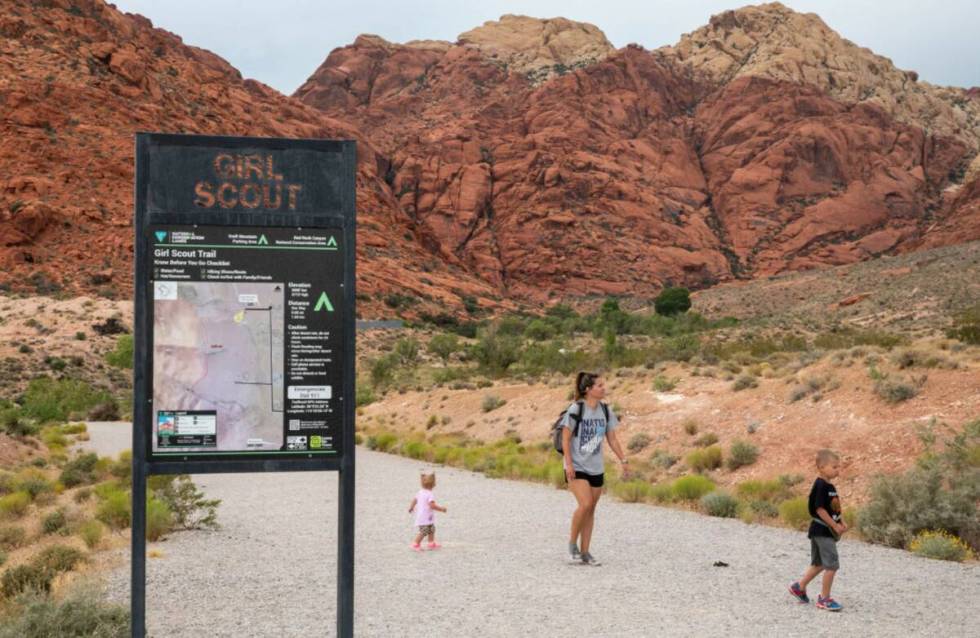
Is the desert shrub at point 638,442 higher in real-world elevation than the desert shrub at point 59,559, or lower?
higher

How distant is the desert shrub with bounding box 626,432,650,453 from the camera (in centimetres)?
2084

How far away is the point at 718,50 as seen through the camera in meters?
145

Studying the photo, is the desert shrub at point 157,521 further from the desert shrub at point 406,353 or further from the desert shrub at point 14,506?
the desert shrub at point 406,353

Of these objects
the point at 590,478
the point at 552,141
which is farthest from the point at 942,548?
the point at 552,141

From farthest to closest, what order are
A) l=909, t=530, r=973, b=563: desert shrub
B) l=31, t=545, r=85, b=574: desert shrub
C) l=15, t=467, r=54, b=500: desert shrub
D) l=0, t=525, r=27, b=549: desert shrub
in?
1. l=15, t=467, r=54, b=500: desert shrub
2. l=0, t=525, r=27, b=549: desert shrub
3. l=909, t=530, r=973, b=563: desert shrub
4. l=31, t=545, r=85, b=574: desert shrub

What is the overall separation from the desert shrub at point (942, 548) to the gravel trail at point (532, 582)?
27 centimetres

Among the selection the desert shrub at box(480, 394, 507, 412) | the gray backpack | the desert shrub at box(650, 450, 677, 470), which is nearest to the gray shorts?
the gray backpack

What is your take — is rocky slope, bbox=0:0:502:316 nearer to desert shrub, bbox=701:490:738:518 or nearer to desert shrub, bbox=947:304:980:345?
desert shrub, bbox=947:304:980:345

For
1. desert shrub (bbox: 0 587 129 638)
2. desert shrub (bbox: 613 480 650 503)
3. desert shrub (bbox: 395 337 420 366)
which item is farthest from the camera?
desert shrub (bbox: 395 337 420 366)

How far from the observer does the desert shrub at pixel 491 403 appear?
103 feet

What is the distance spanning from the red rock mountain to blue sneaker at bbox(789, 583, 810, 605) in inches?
2615

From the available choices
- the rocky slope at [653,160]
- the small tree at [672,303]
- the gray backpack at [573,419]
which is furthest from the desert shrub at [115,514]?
Result: the rocky slope at [653,160]

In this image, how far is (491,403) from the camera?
3162 centimetres

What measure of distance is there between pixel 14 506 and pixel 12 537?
3012 millimetres
